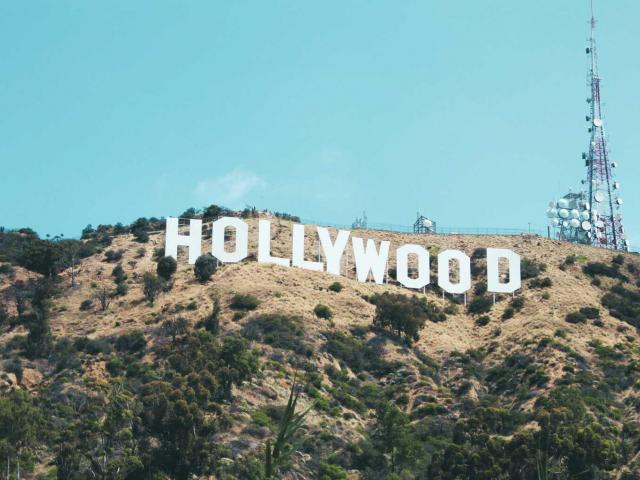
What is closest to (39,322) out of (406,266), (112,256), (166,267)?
(166,267)

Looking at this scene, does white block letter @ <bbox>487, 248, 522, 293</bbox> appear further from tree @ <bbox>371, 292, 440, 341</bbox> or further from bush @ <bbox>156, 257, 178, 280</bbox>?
bush @ <bbox>156, 257, 178, 280</bbox>

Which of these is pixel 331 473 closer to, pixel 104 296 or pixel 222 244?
pixel 104 296

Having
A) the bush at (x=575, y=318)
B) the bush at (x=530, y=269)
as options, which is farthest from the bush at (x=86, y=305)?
the bush at (x=530, y=269)

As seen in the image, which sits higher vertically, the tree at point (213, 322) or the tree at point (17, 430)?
the tree at point (213, 322)


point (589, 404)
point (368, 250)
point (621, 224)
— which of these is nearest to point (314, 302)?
point (368, 250)

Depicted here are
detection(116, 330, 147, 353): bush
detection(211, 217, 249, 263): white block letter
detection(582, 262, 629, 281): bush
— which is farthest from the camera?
detection(582, 262, 629, 281): bush

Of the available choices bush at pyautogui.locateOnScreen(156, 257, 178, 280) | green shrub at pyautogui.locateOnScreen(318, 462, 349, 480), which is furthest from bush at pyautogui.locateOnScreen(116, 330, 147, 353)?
green shrub at pyautogui.locateOnScreen(318, 462, 349, 480)

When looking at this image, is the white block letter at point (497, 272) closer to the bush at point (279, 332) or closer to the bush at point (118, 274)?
the bush at point (279, 332)
